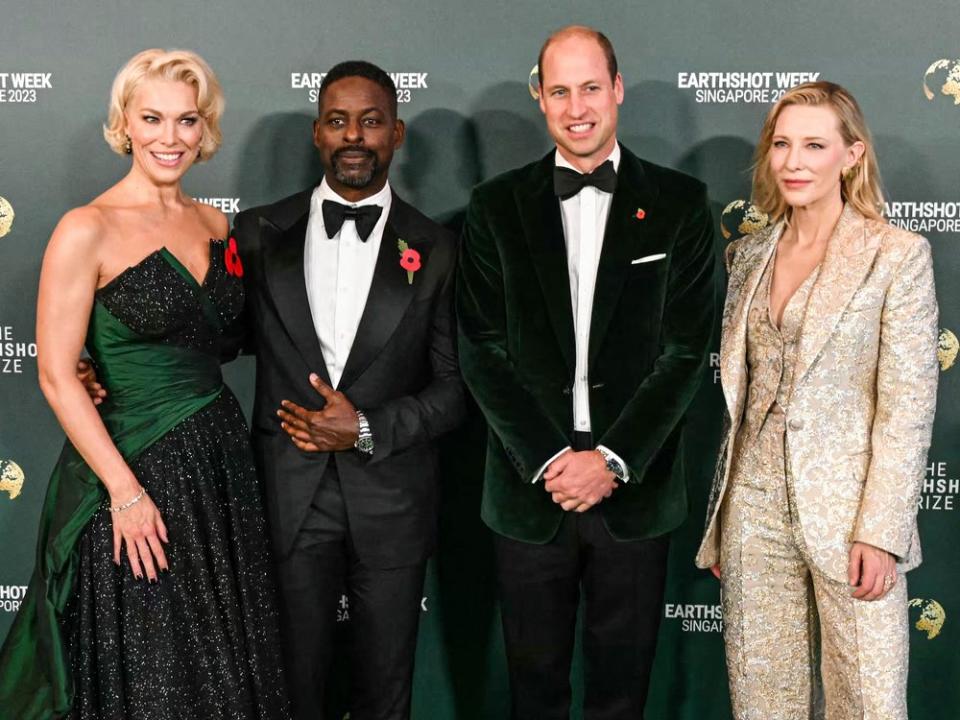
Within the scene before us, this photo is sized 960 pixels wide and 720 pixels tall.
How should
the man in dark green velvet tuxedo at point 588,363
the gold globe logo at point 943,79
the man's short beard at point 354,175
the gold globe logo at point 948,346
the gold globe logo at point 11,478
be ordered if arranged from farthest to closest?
1. the gold globe logo at point 11,478
2. the gold globe logo at point 948,346
3. the gold globe logo at point 943,79
4. the man's short beard at point 354,175
5. the man in dark green velvet tuxedo at point 588,363

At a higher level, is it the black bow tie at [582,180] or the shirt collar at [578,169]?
the shirt collar at [578,169]

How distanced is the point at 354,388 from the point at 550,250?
0.62 metres

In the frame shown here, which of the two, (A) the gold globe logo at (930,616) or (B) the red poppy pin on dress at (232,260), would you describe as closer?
(B) the red poppy pin on dress at (232,260)

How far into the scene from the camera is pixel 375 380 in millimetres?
2760

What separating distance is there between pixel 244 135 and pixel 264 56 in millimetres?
262

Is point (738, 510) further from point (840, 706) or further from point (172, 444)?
point (172, 444)

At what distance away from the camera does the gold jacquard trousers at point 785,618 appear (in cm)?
254

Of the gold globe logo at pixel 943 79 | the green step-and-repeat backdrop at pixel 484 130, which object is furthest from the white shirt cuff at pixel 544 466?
the gold globe logo at pixel 943 79

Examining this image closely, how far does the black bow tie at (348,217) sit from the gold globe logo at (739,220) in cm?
127

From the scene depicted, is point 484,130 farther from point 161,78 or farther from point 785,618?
point 785,618

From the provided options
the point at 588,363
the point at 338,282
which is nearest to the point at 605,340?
the point at 588,363

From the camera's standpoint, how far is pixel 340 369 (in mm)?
2768

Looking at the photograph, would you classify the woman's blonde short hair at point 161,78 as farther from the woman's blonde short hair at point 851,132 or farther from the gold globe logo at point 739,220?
the gold globe logo at point 739,220

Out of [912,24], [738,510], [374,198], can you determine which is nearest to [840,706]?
[738,510]
